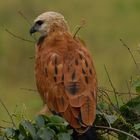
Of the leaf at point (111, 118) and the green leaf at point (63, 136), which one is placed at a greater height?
the green leaf at point (63, 136)

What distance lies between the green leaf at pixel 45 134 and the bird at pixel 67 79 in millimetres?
338

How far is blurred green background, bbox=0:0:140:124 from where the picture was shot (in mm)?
10016

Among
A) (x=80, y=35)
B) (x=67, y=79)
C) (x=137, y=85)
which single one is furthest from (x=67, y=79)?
(x=80, y=35)

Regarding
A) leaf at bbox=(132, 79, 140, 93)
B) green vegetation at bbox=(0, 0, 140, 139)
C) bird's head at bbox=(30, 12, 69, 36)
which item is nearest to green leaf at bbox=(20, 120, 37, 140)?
leaf at bbox=(132, 79, 140, 93)

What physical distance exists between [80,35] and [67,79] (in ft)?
21.0

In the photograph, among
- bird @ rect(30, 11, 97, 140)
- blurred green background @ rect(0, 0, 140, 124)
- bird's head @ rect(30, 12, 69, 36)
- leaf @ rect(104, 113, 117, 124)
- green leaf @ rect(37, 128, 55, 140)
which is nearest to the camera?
green leaf @ rect(37, 128, 55, 140)

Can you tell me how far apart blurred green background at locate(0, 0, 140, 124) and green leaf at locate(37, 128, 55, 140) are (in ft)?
14.9

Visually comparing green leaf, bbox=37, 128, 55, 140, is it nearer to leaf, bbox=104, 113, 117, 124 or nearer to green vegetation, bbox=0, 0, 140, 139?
leaf, bbox=104, 113, 117, 124

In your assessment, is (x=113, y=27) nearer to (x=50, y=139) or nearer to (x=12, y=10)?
(x=12, y=10)

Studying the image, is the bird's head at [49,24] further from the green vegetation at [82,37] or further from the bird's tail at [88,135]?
the green vegetation at [82,37]

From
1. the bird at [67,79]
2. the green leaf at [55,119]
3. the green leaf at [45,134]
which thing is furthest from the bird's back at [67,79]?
the green leaf at [45,134]

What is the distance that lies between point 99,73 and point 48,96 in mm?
4748

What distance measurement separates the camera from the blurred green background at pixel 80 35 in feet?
32.9

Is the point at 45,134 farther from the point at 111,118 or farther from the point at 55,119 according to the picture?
the point at 111,118
